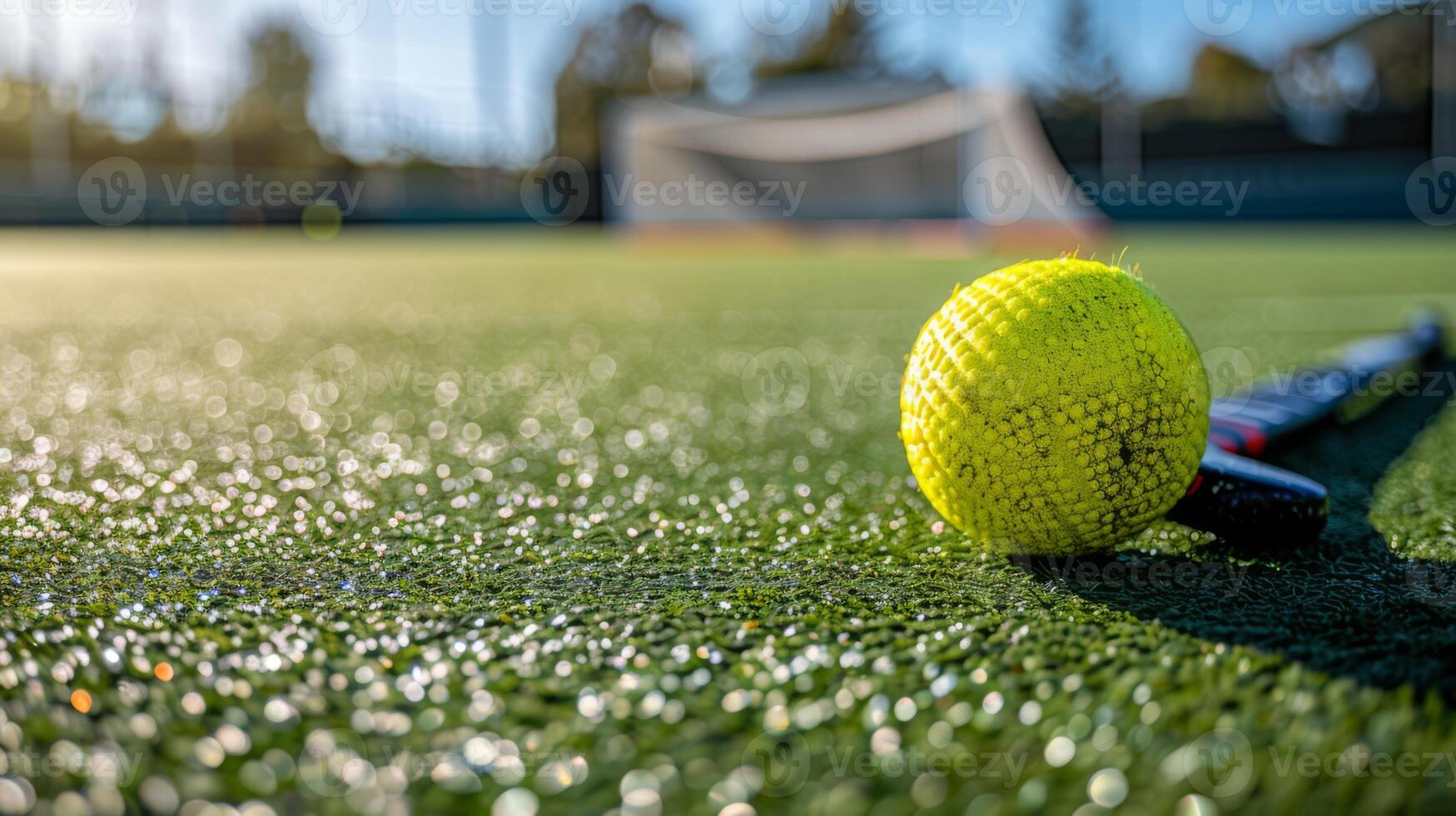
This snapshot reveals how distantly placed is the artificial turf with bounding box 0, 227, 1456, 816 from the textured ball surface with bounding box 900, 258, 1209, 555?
11cm

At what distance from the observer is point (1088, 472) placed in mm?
1545

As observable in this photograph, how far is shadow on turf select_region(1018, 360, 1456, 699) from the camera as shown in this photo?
1254 mm

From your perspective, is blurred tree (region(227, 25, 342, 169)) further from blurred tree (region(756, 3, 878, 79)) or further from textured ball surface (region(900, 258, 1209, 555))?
textured ball surface (region(900, 258, 1209, 555))

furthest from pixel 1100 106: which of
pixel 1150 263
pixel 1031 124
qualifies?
pixel 1150 263

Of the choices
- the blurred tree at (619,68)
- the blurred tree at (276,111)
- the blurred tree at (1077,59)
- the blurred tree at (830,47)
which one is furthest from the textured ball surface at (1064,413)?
the blurred tree at (830,47)

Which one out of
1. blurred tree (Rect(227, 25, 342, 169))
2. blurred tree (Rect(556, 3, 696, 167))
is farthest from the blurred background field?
blurred tree (Rect(556, 3, 696, 167))

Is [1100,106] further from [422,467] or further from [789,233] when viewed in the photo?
[422,467]

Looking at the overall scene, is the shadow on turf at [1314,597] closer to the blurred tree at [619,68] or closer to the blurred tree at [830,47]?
the blurred tree at [619,68]

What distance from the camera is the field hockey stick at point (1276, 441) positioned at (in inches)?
65.7

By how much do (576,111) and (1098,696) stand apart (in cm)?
4111

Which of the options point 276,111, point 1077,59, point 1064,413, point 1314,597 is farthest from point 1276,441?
point 276,111

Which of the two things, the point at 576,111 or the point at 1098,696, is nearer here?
the point at 1098,696

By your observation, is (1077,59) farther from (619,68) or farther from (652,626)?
(652,626)

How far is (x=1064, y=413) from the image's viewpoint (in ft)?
5.07
